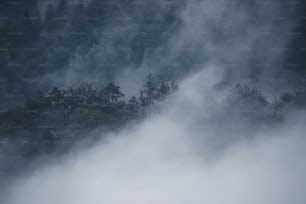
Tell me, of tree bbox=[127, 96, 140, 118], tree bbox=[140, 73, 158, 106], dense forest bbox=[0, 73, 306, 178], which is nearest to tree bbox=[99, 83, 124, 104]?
dense forest bbox=[0, 73, 306, 178]

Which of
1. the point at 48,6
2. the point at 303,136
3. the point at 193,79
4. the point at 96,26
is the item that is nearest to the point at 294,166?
the point at 303,136

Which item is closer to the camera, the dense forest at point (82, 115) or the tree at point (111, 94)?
the dense forest at point (82, 115)

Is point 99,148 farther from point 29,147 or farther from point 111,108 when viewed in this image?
point 29,147

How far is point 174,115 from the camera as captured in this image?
594 centimetres

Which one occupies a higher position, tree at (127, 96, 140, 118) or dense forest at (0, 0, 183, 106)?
dense forest at (0, 0, 183, 106)

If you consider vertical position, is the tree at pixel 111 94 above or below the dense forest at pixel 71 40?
below

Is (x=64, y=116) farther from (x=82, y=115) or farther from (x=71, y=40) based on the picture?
(x=71, y=40)

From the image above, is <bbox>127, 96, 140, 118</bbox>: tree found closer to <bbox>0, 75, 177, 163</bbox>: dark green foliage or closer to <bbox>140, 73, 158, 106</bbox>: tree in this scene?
<bbox>0, 75, 177, 163</bbox>: dark green foliage

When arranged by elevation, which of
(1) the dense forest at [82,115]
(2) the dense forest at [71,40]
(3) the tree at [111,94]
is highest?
(2) the dense forest at [71,40]

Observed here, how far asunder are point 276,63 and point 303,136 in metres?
1.17

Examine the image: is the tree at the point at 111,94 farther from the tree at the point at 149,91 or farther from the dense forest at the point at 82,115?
the tree at the point at 149,91

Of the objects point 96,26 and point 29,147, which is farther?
point 96,26

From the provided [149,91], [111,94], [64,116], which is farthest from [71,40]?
[149,91]

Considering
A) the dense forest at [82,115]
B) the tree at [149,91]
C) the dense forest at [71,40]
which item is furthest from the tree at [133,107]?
the dense forest at [71,40]
